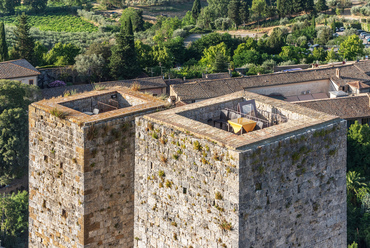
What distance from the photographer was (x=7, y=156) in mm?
48625

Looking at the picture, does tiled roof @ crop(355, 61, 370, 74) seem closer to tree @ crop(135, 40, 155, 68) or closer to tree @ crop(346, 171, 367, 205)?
tree @ crop(135, 40, 155, 68)

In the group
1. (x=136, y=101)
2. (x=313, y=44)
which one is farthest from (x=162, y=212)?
(x=313, y=44)

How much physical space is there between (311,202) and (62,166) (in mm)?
5806

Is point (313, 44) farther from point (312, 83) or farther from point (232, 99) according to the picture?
point (232, 99)

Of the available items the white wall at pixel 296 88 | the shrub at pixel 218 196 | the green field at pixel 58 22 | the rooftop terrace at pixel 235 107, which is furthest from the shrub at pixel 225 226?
the green field at pixel 58 22

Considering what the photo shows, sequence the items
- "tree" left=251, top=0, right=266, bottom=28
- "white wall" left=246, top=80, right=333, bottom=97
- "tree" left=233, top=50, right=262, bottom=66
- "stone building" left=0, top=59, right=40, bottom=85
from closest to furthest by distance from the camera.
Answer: "stone building" left=0, top=59, right=40, bottom=85 < "white wall" left=246, top=80, right=333, bottom=97 < "tree" left=233, top=50, right=262, bottom=66 < "tree" left=251, top=0, right=266, bottom=28

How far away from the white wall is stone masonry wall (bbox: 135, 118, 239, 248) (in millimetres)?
48637

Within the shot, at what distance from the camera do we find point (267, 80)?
208ft

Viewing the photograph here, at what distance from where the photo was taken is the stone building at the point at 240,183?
12531 millimetres

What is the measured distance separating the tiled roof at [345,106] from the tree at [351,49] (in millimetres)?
24579

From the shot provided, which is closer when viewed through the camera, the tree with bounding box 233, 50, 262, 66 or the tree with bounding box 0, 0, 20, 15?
the tree with bounding box 233, 50, 262, 66

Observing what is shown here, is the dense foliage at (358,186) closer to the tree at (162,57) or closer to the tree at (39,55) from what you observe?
the tree at (162,57)

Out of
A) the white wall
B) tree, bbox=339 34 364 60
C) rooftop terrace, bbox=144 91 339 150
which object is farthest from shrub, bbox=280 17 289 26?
rooftop terrace, bbox=144 91 339 150

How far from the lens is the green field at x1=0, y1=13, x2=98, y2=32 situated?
98938 millimetres
